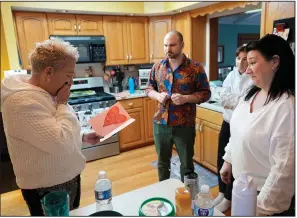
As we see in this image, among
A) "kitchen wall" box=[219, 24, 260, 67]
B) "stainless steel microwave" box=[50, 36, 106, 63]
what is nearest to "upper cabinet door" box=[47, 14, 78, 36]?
"stainless steel microwave" box=[50, 36, 106, 63]

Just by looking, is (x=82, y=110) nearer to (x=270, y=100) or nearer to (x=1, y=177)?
(x=1, y=177)

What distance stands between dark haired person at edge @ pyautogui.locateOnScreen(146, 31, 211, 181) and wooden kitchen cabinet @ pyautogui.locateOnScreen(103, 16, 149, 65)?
1.63 metres

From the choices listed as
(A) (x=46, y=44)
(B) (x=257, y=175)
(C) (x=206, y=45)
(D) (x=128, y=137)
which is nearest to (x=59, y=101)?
(A) (x=46, y=44)

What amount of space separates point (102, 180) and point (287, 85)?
93cm

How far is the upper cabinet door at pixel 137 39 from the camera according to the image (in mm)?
3492

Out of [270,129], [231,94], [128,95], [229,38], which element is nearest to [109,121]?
[270,129]

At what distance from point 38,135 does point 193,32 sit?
2775mm

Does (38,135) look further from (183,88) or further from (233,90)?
(233,90)

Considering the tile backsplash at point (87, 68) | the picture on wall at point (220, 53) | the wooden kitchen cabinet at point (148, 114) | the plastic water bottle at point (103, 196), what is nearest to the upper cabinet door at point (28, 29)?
the tile backsplash at point (87, 68)

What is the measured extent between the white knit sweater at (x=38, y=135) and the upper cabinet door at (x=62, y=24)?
2267 mm

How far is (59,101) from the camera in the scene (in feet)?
3.44

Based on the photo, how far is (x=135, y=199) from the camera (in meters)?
1.03

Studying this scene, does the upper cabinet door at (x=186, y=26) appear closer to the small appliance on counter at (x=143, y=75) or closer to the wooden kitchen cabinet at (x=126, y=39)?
the wooden kitchen cabinet at (x=126, y=39)

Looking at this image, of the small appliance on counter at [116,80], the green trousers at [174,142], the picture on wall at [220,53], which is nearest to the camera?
the green trousers at [174,142]
